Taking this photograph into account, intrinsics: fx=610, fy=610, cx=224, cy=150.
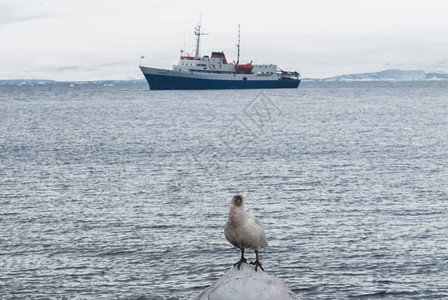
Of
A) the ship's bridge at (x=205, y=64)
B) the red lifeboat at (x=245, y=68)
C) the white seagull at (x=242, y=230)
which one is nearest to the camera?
the white seagull at (x=242, y=230)

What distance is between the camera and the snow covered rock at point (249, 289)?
853 cm

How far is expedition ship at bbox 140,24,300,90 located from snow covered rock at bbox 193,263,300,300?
170 metres

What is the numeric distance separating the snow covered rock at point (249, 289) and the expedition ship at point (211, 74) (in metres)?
170

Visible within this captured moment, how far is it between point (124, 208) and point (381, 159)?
95.8ft

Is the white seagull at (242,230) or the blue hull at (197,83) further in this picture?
the blue hull at (197,83)

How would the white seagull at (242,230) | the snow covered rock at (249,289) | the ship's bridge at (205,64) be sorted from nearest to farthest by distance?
the snow covered rock at (249,289)
the white seagull at (242,230)
the ship's bridge at (205,64)

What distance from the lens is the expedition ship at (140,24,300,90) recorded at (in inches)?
7092

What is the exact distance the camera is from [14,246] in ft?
92.9

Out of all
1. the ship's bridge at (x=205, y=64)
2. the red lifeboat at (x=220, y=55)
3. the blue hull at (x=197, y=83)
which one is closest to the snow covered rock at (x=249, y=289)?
the ship's bridge at (x=205, y=64)

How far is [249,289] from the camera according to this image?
28.2 feet

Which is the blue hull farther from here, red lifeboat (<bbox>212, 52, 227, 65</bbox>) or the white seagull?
the white seagull

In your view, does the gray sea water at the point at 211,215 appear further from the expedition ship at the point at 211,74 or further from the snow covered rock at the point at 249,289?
the expedition ship at the point at 211,74

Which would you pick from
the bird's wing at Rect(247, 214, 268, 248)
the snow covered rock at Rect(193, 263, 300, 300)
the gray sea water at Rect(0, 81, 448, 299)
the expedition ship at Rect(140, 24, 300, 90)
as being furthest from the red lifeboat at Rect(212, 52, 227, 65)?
the snow covered rock at Rect(193, 263, 300, 300)

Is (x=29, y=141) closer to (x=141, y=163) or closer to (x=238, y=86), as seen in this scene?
(x=141, y=163)
